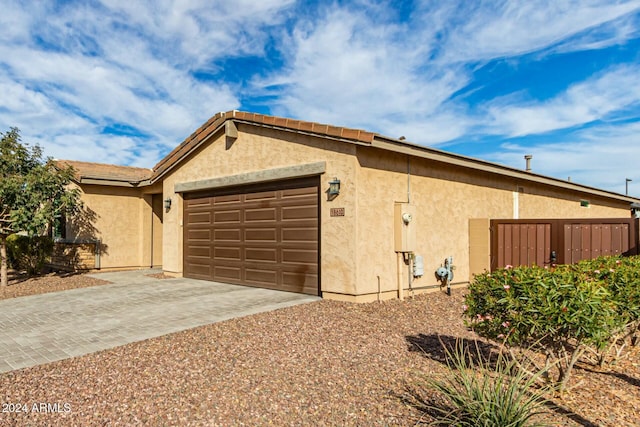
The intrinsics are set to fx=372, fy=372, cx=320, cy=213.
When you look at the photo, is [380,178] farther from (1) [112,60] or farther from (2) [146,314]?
(1) [112,60]

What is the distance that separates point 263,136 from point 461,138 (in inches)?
630

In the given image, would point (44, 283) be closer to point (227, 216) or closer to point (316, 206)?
point (227, 216)

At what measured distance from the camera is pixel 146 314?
7250 mm

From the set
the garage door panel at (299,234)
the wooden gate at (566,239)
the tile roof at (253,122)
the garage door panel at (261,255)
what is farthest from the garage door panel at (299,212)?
the wooden gate at (566,239)

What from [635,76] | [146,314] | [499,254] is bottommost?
[146,314]

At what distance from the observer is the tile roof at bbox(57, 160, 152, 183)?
1386 centimetres

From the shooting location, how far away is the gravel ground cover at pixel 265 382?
346cm

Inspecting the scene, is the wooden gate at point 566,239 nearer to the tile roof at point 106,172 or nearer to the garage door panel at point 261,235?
the garage door panel at point 261,235

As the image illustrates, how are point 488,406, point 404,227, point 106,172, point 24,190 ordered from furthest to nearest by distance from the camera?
point 106,172, point 24,190, point 404,227, point 488,406

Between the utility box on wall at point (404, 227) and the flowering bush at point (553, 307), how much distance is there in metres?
4.23

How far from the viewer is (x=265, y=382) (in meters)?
4.12

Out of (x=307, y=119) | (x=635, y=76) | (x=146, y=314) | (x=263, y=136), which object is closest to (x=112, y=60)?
(x=263, y=136)

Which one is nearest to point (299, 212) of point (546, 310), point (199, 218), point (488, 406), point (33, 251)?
point (199, 218)

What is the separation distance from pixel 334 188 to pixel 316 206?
0.82 meters
